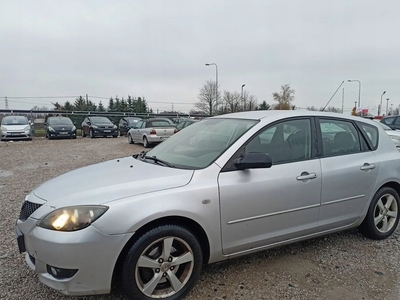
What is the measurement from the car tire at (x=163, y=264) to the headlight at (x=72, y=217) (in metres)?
0.37

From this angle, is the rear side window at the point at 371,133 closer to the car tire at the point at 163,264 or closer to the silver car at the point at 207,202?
the silver car at the point at 207,202

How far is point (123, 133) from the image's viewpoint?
71.3 ft

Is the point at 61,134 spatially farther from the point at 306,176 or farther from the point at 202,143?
the point at 306,176

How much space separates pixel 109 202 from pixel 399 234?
3.66m

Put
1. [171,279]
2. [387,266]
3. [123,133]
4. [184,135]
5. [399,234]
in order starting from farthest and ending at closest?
[123,133] < [399,234] < [184,135] < [387,266] < [171,279]

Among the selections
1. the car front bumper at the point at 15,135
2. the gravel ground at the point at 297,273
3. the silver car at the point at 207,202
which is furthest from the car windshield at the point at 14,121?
the silver car at the point at 207,202

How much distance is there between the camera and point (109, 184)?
2.36 metres

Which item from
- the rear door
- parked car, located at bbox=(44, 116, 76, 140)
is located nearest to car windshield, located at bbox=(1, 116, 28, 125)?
parked car, located at bbox=(44, 116, 76, 140)

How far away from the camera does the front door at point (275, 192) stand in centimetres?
254

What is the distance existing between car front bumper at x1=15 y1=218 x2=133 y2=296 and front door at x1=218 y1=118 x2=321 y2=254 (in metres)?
0.93

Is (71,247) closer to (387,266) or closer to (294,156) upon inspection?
(294,156)

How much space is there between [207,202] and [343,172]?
64.2 inches

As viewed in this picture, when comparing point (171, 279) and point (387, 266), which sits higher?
point (171, 279)

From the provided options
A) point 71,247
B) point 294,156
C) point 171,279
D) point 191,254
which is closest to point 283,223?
point 294,156
